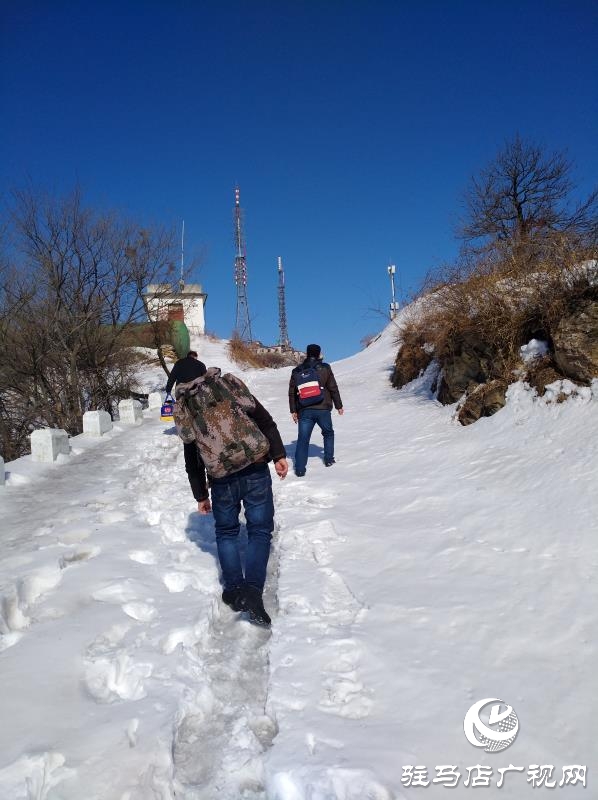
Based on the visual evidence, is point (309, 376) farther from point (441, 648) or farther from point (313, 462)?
point (441, 648)

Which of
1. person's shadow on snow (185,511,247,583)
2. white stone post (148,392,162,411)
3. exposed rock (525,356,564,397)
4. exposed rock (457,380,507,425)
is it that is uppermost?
exposed rock (525,356,564,397)

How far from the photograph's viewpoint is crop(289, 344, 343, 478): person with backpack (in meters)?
6.23

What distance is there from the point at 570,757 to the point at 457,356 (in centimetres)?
653

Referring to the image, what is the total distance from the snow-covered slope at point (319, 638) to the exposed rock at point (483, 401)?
996 millimetres

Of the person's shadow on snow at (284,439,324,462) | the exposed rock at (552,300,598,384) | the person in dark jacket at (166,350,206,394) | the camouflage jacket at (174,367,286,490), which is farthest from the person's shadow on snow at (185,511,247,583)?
the exposed rock at (552,300,598,384)

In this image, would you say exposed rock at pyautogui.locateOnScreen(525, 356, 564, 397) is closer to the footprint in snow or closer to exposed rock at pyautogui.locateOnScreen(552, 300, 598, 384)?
exposed rock at pyautogui.locateOnScreen(552, 300, 598, 384)

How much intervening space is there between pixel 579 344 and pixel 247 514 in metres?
4.13

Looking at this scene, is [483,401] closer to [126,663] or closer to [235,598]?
[235,598]

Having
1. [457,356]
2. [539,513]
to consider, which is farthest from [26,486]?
[457,356]

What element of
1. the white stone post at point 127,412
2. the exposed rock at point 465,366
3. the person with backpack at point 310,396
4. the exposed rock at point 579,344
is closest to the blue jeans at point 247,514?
the person with backpack at point 310,396

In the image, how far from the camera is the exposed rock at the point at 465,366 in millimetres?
7172

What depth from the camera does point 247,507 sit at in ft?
11.0

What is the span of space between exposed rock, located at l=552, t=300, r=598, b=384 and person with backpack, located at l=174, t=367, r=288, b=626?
368 centimetres

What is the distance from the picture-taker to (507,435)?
5555mm
